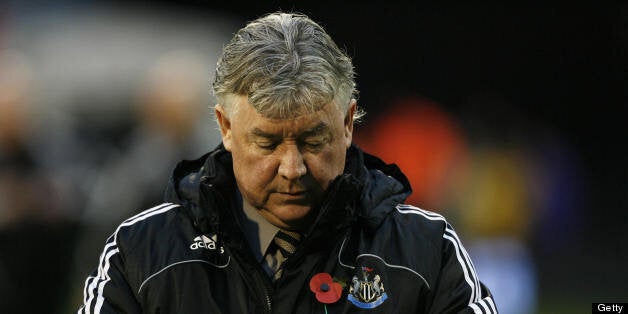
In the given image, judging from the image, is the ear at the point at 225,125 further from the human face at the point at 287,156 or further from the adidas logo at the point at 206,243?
the adidas logo at the point at 206,243

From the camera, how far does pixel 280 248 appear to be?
2643 mm

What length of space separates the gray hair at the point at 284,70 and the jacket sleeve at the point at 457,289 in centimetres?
51

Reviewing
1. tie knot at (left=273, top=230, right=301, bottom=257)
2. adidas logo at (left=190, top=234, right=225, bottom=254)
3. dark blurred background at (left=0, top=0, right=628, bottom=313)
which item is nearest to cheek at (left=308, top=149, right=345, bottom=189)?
tie knot at (left=273, top=230, right=301, bottom=257)

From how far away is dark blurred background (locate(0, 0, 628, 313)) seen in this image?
5043 mm

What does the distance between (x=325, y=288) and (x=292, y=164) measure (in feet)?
1.16

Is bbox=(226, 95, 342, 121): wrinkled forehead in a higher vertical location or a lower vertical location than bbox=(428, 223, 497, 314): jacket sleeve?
higher

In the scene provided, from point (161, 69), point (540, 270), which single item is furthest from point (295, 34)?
point (540, 270)

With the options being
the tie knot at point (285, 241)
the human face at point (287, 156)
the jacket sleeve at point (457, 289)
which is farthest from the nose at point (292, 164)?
the jacket sleeve at point (457, 289)

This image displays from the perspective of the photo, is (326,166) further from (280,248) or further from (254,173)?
(280,248)

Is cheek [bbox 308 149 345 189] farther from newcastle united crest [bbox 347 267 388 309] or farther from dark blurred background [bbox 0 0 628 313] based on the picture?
dark blurred background [bbox 0 0 628 313]

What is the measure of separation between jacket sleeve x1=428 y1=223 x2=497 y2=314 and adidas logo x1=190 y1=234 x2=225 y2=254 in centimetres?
61

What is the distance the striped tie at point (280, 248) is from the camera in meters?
2.63

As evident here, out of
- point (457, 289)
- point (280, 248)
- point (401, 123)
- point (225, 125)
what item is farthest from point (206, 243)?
point (401, 123)

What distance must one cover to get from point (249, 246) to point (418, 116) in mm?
2950
